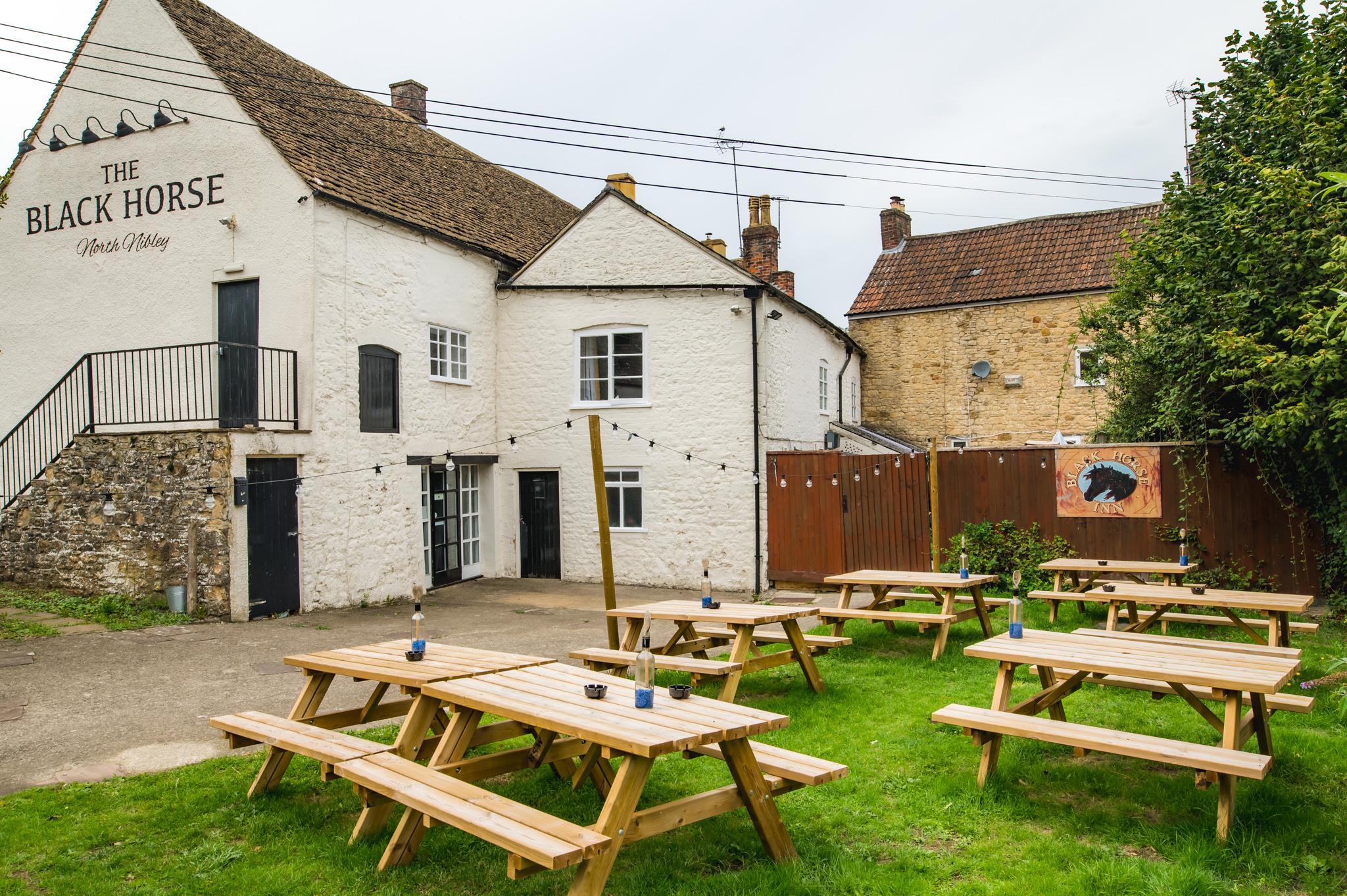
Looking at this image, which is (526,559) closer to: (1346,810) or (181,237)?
(181,237)

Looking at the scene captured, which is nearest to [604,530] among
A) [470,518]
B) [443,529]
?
[443,529]

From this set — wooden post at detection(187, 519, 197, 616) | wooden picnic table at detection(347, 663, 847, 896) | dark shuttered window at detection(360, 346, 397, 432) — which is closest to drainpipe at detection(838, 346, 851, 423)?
dark shuttered window at detection(360, 346, 397, 432)

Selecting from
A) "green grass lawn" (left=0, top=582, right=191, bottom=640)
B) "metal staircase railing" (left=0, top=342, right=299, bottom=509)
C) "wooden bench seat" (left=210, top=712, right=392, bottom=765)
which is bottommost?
"green grass lawn" (left=0, top=582, right=191, bottom=640)

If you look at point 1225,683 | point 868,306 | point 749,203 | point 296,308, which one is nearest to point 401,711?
point 1225,683

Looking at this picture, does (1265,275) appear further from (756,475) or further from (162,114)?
(162,114)

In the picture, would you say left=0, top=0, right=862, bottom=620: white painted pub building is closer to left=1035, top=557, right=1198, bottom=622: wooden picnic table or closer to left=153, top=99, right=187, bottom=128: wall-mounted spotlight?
left=153, top=99, right=187, bottom=128: wall-mounted spotlight

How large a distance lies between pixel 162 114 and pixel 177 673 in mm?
9670

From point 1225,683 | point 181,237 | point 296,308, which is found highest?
point 181,237

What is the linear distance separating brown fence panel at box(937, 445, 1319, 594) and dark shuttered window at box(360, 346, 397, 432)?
8.98m

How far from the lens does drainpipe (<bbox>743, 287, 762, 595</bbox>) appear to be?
50.9ft

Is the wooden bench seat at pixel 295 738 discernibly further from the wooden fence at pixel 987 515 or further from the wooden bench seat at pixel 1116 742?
the wooden fence at pixel 987 515

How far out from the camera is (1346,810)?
15.7 ft

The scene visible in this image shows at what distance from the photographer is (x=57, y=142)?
600 inches

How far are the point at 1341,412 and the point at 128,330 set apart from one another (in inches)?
666
